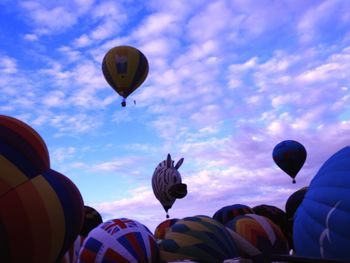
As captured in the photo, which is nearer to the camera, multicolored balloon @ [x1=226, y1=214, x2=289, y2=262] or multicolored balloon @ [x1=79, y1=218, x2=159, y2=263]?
multicolored balloon @ [x1=79, y1=218, x2=159, y2=263]

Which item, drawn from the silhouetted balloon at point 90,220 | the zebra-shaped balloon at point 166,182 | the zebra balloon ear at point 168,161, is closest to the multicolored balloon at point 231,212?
the silhouetted balloon at point 90,220

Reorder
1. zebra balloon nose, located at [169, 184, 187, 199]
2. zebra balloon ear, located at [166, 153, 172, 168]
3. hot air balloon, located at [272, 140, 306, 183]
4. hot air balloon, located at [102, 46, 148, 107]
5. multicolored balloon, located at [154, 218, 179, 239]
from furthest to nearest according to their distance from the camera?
zebra balloon ear, located at [166, 153, 172, 168] → hot air balloon, located at [272, 140, 306, 183] → zebra balloon nose, located at [169, 184, 187, 199] → hot air balloon, located at [102, 46, 148, 107] → multicolored balloon, located at [154, 218, 179, 239]

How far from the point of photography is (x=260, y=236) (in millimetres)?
10797

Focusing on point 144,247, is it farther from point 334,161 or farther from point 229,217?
point 229,217

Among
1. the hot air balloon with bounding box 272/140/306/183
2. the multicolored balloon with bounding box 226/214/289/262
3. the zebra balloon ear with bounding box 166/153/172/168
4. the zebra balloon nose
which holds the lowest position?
the multicolored balloon with bounding box 226/214/289/262

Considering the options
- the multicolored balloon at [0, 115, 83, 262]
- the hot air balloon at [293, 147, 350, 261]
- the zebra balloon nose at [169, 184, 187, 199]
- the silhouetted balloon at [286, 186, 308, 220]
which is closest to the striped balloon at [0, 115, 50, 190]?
the multicolored balloon at [0, 115, 83, 262]

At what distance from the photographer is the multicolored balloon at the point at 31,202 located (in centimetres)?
511

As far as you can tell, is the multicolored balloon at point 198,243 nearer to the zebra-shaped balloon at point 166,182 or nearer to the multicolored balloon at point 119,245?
the multicolored balloon at point 119,245

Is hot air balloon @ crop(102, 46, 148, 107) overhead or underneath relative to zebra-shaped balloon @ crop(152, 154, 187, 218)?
overhead

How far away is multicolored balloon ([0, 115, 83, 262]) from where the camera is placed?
201 inches

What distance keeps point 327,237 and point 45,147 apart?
158 inches

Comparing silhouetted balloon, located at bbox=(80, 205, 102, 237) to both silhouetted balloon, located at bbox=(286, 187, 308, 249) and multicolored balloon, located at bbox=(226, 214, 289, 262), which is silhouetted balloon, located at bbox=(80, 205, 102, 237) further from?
silhouetted balloon, located at bbox=(286, 187, 308, 249)

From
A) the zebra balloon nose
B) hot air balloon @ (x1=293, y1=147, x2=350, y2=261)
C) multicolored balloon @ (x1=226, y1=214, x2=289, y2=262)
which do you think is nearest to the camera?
hot air balloon @ (x1=293, y1=147, x2=350, y2=261)

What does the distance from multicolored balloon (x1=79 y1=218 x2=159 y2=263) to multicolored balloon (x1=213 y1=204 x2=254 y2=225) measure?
635 centimetres
